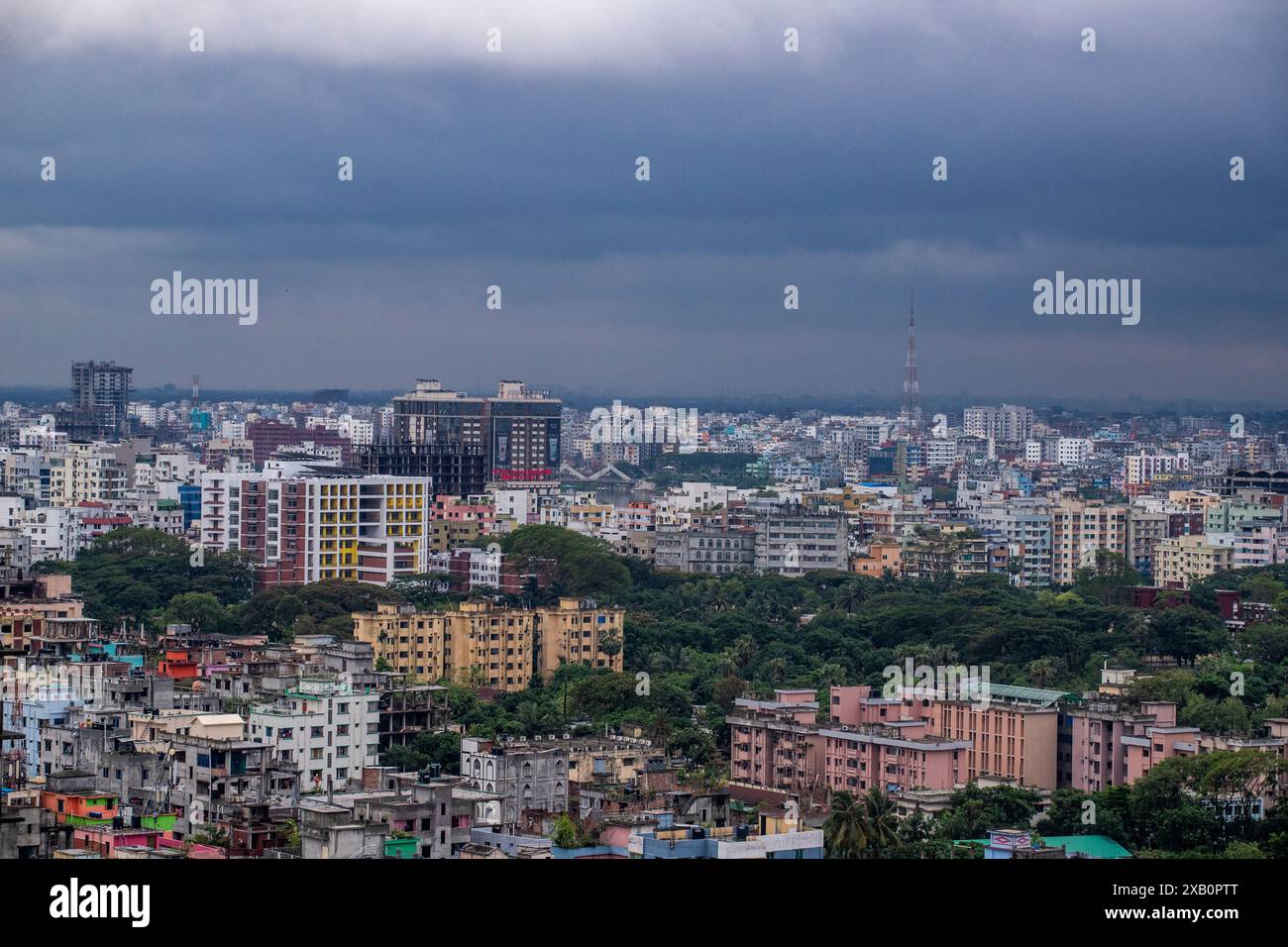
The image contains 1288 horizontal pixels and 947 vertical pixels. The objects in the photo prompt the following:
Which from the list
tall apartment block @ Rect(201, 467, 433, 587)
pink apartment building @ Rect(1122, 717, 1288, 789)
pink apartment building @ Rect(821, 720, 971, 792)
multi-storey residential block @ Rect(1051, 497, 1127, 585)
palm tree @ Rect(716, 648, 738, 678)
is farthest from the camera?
multi-storey residential block @ Rect(1051, 497, 1127, 585)

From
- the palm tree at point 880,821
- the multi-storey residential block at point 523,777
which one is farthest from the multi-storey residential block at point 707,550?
the multi-storey residential block at point 523,777

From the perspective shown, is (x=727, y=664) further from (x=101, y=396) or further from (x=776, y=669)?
(x=101, y=396)

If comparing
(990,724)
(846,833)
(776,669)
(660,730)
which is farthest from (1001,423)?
(846,833)

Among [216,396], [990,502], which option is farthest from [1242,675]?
[216,396]

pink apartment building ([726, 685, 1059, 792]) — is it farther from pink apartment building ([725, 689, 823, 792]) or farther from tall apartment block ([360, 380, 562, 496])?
tall apartment block ([360, 380, 562, 496])

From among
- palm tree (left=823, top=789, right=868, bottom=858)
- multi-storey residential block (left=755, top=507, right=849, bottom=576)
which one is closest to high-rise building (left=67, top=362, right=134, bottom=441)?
multi-storey residential block (left=755, top=507, right=849, bottom=576)
